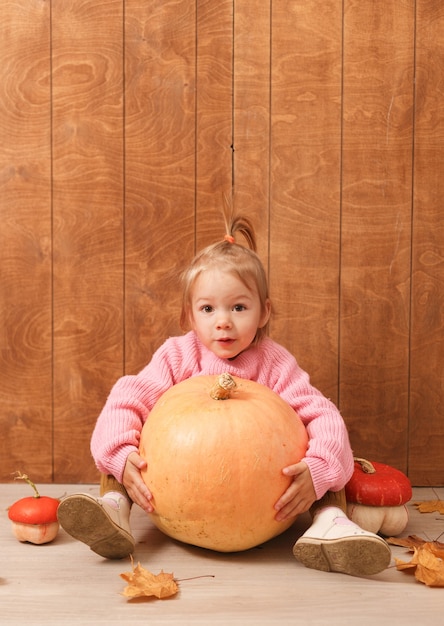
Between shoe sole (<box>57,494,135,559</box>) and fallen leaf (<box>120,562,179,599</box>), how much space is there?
11 centimetres

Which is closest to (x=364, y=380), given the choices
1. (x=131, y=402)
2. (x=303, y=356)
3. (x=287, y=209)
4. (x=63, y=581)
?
(x=303, y=356)

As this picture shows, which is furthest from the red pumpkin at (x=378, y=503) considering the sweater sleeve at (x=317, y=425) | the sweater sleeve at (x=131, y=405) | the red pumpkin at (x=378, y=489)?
the sweater sleeve at (x=131, y=405)

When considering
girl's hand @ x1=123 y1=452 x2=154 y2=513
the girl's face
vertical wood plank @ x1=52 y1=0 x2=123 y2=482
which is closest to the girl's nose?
the girl's face

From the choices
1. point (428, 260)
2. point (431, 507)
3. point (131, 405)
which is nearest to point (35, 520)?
→ point (131, 405)

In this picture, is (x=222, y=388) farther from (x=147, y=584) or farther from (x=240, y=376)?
(x=147, y=584)

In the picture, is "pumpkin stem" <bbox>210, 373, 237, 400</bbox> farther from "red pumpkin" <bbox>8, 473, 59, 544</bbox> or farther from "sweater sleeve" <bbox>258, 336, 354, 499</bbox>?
"red pumpkin" <bbox>8, 473, 59, 544</bbox>

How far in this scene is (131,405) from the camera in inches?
84.7

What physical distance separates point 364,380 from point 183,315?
0.70m

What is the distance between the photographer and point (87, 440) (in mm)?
2629

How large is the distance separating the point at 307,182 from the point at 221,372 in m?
0.75

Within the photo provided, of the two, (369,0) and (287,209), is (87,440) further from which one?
(369,0)

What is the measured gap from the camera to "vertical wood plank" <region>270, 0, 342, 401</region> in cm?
252

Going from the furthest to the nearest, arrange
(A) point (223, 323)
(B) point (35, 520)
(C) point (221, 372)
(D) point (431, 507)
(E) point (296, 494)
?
1. (D) point (431, 507)
2. (C) point (221, 372)
3. (A) point (223, 323)
4. (B) point (35, 520)
5. (E) point (296, 494)

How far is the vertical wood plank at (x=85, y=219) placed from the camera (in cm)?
253
